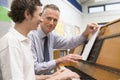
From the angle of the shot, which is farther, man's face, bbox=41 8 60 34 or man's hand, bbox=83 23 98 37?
man's face, bbox=41 8 60 34

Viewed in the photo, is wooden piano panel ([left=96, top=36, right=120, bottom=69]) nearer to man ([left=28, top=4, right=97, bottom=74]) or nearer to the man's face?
man ([left=28, top=4, right=97, bottom=74])

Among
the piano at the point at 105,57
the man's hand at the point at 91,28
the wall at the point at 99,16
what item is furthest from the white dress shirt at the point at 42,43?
the wall at the point at 99,16

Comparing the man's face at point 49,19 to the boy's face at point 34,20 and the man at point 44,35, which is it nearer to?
the man at point 44,35

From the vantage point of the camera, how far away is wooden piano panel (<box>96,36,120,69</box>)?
1121 mm

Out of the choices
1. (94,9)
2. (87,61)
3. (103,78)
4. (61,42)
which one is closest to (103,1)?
(94,9)

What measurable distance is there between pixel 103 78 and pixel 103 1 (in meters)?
6.85

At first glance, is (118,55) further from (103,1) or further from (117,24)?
(103,1)

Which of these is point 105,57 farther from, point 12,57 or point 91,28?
point 12,57

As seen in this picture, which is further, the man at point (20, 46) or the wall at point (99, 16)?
the wall at point (99, 16)

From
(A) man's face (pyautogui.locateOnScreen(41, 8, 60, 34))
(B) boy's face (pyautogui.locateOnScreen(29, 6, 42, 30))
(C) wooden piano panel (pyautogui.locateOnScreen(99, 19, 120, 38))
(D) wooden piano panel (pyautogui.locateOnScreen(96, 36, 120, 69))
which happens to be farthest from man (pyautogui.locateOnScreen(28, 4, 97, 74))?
(B) boy's face (pyautogui.locateOnScreen(29, 6, 42, 30))

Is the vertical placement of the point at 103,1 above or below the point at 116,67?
above

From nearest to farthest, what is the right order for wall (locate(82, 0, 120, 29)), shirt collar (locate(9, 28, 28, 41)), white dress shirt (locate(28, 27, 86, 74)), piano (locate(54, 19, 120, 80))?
1. piano (locate(54, 19, 120, 80))
2. shirt collar (locate(9, 28, 28, 41))
3. white dress shirt (locate(28, 27, 86, 74))
4. wall (locate(82, 0, 120, 29))

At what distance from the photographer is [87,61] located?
1.57m

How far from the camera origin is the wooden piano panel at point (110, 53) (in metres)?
1.12
